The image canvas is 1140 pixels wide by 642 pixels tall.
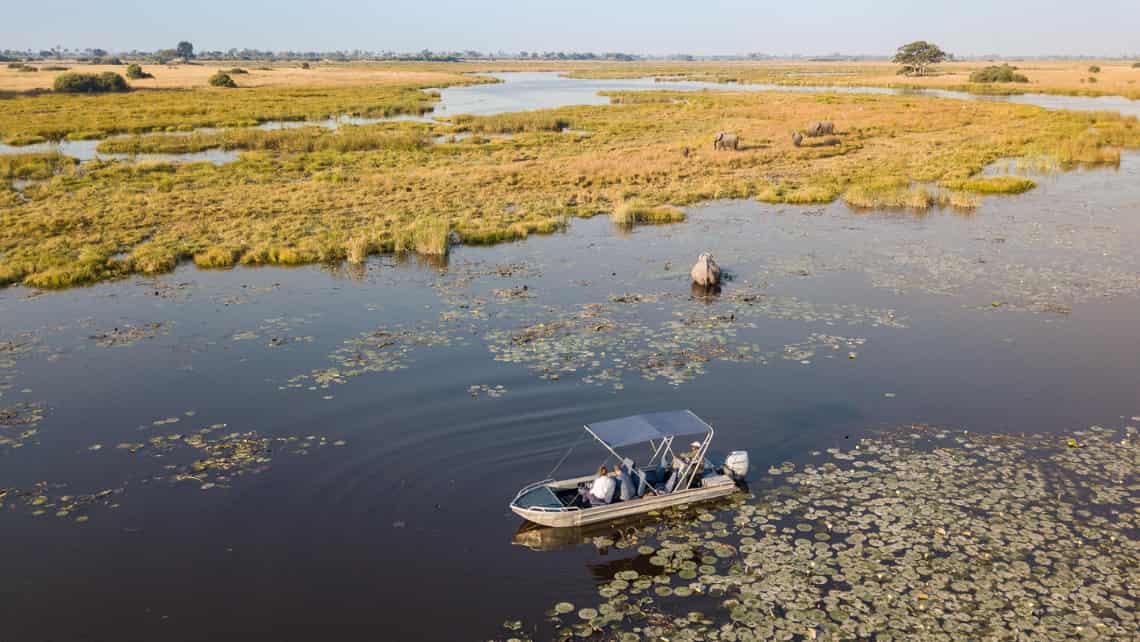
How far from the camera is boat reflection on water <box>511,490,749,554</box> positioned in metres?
17.0

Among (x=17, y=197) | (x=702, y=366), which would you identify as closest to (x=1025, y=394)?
(x=702, y=366)

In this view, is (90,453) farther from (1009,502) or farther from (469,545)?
(1009,502)

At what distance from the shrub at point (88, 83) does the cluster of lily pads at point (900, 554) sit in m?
140

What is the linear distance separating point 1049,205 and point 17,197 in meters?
60.6

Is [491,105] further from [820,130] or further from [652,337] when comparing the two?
[652,337]

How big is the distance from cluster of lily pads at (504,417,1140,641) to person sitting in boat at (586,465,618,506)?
813 millimetres

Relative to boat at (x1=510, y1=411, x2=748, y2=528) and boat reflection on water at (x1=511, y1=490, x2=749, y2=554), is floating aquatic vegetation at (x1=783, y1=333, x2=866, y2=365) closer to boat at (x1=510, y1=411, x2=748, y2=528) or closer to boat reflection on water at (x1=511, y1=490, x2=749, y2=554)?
boat at (x1=510, y1=411, x2=748, y2=528)

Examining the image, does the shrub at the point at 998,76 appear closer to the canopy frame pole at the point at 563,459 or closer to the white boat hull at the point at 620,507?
the canopy frame pole at the point at 563,459

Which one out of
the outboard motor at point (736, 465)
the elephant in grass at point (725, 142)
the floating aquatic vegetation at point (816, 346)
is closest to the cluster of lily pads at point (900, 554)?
the outboard motor at point (736, 465)

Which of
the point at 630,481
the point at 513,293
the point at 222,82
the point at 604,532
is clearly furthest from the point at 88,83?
the point at 604,532

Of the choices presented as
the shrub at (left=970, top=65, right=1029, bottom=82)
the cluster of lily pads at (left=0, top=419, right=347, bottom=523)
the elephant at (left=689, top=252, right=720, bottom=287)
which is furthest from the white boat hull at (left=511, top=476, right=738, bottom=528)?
the shrub at (left=970, top=65, right=1029, bottom=82)

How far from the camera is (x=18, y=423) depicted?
21672 millimetres

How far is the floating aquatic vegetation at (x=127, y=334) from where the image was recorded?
27.4 m

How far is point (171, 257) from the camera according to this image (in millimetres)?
36969
